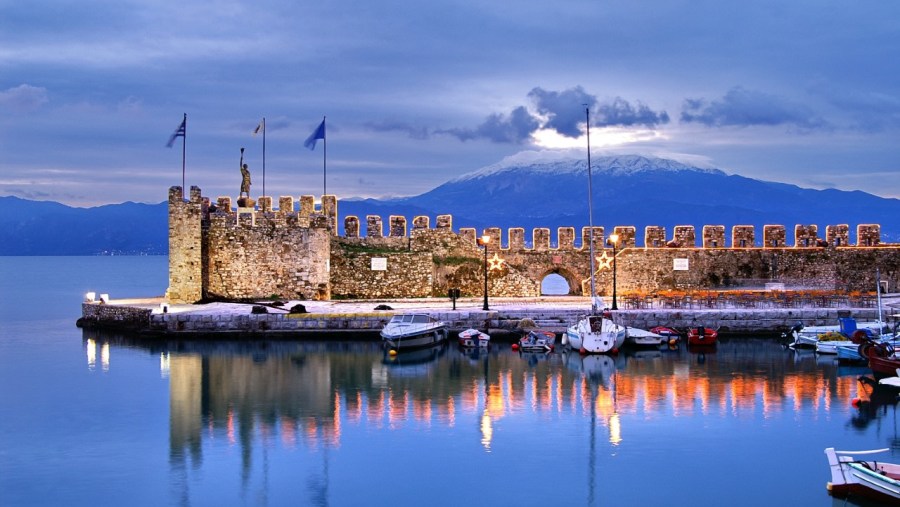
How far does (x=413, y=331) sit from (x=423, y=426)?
7811 mm

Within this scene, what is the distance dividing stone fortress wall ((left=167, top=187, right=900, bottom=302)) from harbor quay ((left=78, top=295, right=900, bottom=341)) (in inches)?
71.4

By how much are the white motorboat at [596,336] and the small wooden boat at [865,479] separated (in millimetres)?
12232

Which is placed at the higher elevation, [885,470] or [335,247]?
[335,247]

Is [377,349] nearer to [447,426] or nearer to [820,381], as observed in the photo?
[447,426]

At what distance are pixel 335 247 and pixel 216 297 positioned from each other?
12.9ft

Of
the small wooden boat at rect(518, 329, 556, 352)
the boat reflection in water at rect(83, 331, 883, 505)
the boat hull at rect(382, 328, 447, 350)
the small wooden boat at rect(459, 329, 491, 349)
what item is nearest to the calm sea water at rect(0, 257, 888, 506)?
the boat reflection in water at rect(83, 331, 883, 505)

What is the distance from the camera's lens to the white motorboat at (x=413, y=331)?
26328mm

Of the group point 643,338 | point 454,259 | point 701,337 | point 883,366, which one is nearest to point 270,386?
point 643,338

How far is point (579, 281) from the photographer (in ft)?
112

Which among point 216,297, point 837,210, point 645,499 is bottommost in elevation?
point 645,499

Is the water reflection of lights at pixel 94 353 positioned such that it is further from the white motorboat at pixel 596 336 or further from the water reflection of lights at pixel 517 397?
the white motorboat at pixel 596 336

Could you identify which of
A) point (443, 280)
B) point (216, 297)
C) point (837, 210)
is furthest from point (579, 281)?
point (837, 210)

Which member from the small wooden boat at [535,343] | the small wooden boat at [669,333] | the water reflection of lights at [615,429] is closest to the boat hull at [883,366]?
the small wooden boat at [669,333]

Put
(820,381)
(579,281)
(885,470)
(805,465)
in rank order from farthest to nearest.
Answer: (579,281)
(820,381)
(805,465)
(885,470)
